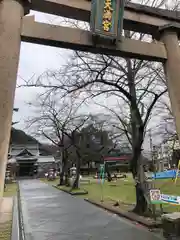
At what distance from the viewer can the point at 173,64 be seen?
7.06 meters

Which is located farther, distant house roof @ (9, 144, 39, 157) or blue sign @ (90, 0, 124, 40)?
distant house roof @ (9, 144, 39, 157)

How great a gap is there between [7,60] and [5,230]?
21.4 feet

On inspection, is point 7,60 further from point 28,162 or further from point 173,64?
point 28,162

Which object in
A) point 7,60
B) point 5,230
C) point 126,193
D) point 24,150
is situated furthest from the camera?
point 24,150

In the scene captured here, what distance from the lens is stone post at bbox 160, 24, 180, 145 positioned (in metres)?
6.83

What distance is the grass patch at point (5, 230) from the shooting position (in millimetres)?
8414

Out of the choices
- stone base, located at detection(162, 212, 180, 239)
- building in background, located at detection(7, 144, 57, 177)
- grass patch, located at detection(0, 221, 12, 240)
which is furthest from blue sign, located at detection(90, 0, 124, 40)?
building in background, located at detection(7, 144, 57, 177)

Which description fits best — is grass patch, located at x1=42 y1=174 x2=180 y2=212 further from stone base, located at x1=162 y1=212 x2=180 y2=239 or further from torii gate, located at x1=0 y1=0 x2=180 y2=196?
torii gate, located at x1=0 y1=0 x2=180 y2=196

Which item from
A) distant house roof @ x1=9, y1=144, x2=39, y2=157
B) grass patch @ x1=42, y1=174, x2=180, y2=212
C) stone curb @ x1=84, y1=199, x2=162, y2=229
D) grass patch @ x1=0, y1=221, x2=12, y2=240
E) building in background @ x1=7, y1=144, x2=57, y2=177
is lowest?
grass patch @ x1=0, y1=221, x2=12, y2=240

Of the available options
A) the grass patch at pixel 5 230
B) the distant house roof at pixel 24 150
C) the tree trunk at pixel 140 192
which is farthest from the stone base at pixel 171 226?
the distant house roof at pixel 24 150

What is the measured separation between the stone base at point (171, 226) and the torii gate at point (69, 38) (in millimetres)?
2727

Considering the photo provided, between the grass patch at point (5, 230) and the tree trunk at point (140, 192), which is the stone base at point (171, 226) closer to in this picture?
the tree trunk at point (140, 192)

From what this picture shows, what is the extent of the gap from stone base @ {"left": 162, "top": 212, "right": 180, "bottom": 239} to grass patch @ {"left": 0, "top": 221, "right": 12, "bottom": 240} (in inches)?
189

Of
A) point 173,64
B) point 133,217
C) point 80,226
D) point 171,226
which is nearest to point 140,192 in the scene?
point 133,217
